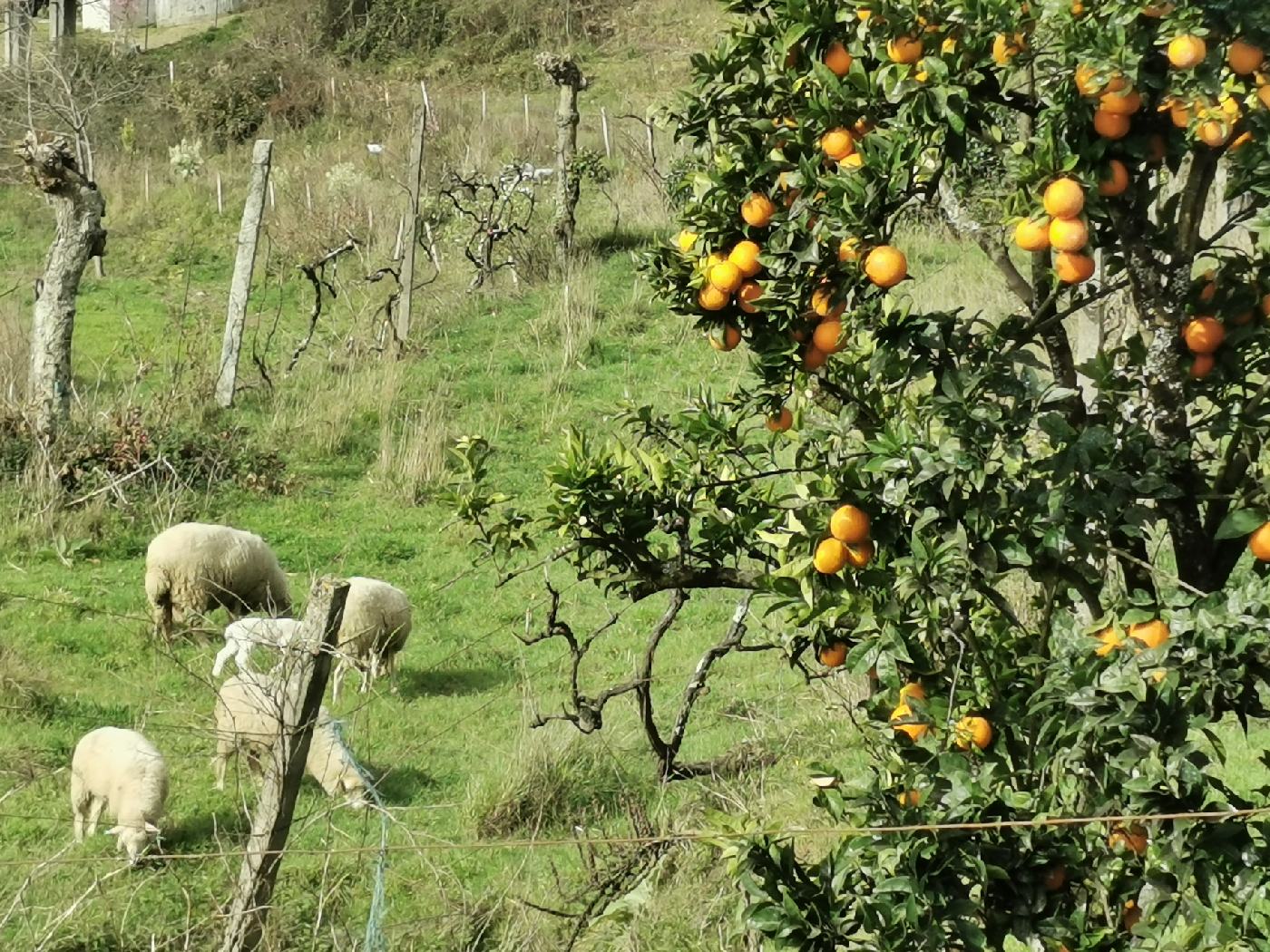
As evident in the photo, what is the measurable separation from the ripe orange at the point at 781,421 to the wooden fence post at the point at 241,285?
11320 mm

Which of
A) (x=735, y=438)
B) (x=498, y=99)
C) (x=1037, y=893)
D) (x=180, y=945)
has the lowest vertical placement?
(x=180, y=945)

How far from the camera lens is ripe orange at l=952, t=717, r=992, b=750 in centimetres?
350

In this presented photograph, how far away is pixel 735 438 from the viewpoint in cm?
459

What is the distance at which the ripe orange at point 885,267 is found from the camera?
3.42 metres

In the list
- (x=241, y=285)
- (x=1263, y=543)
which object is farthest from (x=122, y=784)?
(x=241, y=285)

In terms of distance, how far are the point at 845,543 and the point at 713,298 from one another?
0.75 m

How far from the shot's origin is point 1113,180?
3.27 metres

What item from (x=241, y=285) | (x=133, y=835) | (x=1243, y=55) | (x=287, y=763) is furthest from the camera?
(x=241, y=285)

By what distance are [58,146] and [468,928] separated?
9646 mm

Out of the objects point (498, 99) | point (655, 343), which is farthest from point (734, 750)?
point (498, 99)

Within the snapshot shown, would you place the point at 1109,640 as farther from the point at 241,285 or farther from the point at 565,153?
the point at 565,153

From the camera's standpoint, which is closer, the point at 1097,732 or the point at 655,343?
the point at 1097,732

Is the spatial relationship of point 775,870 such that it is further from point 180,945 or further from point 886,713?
point 180,945

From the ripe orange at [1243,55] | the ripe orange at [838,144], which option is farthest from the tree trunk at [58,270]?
the ripe orange at [1243,55]
